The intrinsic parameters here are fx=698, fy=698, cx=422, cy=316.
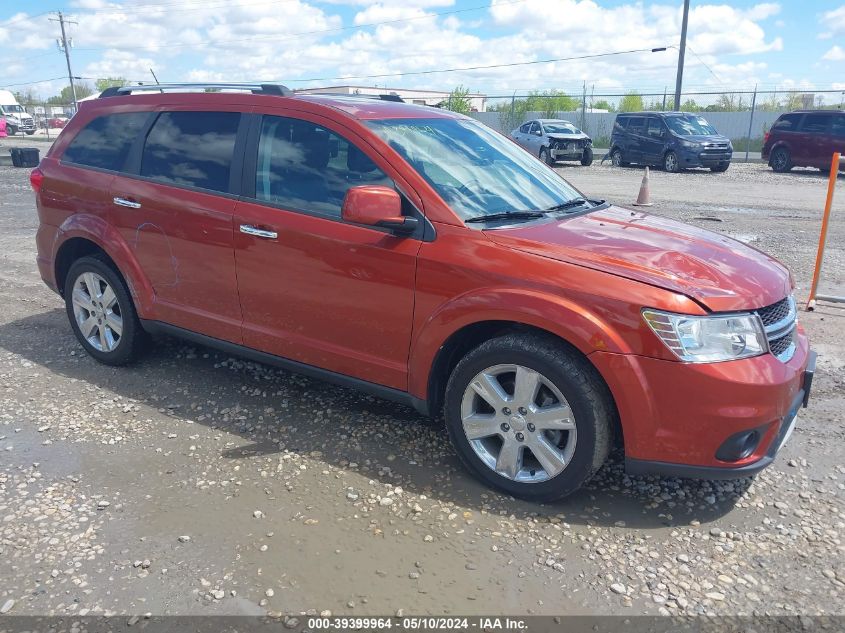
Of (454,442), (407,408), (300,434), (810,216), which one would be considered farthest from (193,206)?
(810,216)

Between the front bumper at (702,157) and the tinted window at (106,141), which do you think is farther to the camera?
the front bumper at (702,157)

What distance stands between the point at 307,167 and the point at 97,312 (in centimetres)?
218

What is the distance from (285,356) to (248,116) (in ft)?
4.74

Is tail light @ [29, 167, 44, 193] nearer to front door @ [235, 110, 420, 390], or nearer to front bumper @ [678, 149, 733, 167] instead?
front door @ [235, 110, 420, 390]

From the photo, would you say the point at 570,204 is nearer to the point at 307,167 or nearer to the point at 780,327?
the point at 780,327

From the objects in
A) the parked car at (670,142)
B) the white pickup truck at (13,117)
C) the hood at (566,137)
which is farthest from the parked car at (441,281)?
the white pickup truck at (13,117)

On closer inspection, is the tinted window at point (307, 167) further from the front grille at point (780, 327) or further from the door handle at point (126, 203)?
the front grille at point (780, 327)

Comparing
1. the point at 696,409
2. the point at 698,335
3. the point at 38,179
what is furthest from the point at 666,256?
the point at 38,179

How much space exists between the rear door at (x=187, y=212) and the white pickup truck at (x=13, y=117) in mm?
50671

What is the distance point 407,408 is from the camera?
442cm

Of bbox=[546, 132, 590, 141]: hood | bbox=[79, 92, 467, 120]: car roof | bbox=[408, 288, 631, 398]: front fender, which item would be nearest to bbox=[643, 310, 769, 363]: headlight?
bbox=[408, 288, 631, 398]: front fender

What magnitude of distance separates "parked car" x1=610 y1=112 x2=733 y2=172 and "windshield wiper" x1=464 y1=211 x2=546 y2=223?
18.9m

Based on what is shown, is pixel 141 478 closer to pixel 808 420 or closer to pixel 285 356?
pixel 285 356

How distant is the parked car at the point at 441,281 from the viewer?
3.00 m
